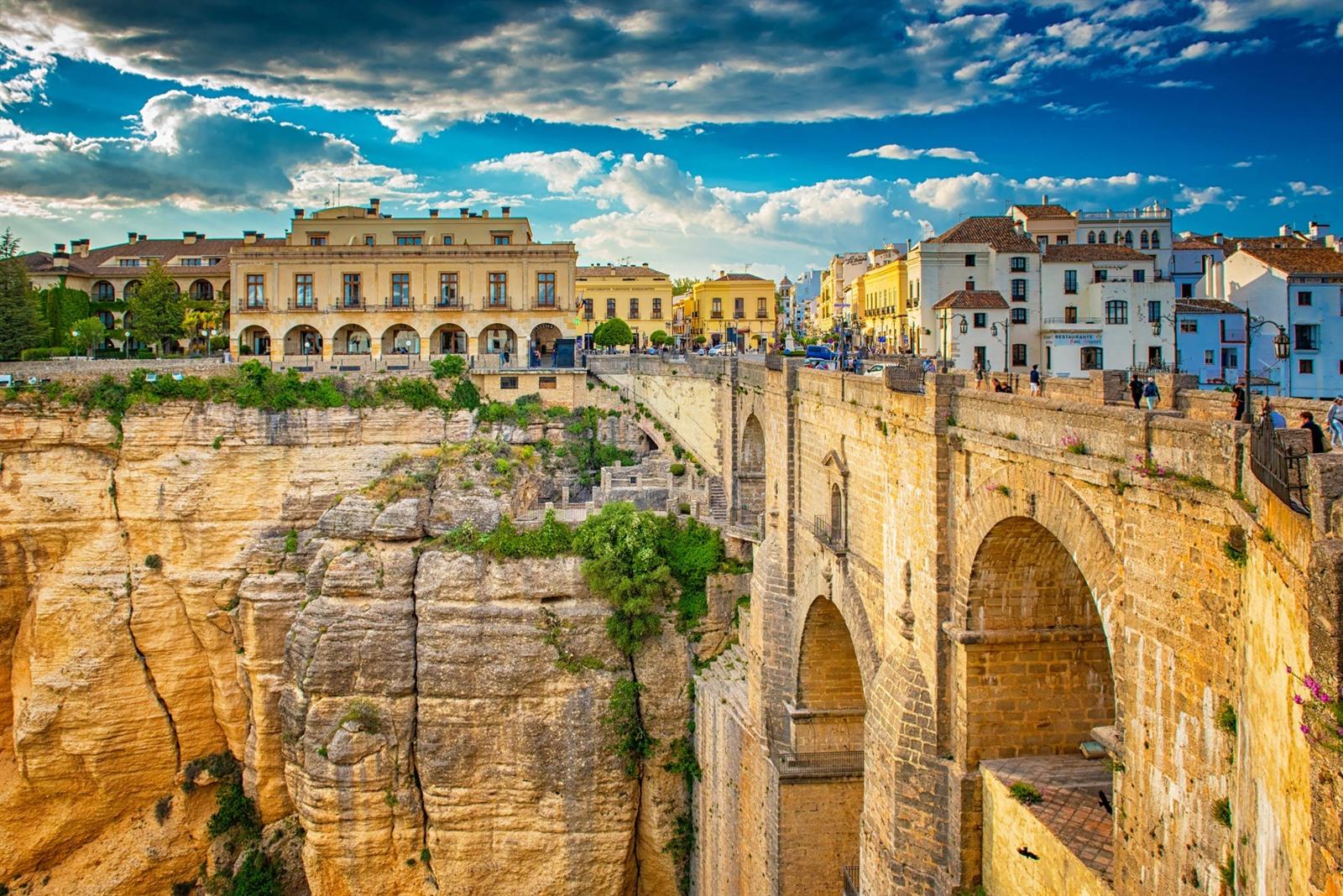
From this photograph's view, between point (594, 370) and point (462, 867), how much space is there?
65.4 ft

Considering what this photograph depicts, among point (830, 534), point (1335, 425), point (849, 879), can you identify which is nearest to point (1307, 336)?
point (830, 534)

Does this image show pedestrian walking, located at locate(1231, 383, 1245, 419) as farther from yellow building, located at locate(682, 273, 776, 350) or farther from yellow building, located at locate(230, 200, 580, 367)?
yellow building, located at locate(682, 273, 776, 350)

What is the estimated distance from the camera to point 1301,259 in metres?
25.3

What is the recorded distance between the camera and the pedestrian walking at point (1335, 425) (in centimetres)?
965

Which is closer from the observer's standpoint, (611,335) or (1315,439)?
(1315,439)

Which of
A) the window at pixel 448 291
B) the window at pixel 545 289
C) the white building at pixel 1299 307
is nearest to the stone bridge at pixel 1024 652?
the white building at pixel 1299 307

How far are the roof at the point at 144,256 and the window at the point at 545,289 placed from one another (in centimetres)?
1776

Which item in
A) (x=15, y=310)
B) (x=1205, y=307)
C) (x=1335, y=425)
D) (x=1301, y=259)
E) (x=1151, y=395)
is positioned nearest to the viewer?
(x=1335, y=425)

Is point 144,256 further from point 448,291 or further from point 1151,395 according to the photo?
point 1151,395

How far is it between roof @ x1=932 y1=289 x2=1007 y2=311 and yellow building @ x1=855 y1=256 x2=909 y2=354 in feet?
18.5

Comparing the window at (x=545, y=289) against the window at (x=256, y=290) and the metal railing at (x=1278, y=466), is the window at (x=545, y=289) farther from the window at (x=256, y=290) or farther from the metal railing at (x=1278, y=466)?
the metal railing at (x=1278, y=466)

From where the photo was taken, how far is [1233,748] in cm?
808

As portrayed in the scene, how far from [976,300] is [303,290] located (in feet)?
93.8

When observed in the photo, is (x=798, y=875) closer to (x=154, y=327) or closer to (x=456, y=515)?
(x=456, y=515)
